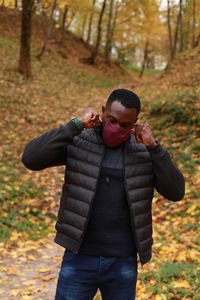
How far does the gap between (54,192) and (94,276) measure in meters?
6.00

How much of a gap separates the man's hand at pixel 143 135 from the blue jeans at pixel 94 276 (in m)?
0.78

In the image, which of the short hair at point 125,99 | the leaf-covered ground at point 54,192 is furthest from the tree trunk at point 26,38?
the short hair at point 125,99

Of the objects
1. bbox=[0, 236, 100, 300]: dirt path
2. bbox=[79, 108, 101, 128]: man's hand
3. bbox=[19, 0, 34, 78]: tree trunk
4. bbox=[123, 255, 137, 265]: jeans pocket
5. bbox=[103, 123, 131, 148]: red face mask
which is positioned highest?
bbox=[19, 0, 34, 78]: tree trunk

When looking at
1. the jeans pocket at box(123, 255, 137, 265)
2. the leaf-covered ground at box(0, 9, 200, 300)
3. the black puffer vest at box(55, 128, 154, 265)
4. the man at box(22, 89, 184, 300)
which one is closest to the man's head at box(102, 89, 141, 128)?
the man at box(22, 89, 184, 300)

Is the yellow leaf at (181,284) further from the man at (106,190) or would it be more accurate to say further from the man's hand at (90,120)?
the man's hand at (90,120)

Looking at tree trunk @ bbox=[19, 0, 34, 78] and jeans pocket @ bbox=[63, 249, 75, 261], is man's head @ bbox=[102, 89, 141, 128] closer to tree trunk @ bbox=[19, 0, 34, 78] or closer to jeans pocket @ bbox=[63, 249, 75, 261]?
jeans pocket @ bbox=[63, 249, 75, 261]

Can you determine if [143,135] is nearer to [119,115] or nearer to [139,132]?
[139,132]

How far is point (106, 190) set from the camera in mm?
2434

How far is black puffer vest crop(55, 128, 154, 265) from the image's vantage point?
95.0 inches

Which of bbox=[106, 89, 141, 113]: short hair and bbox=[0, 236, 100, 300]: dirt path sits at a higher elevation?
bbox=[106, 89, 141, 113]: short hair

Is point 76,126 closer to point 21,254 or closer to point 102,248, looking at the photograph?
point 102,248

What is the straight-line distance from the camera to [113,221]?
2.43 metres

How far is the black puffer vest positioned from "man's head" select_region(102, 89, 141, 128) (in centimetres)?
17

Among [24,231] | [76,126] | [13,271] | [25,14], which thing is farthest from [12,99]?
[76,126]
